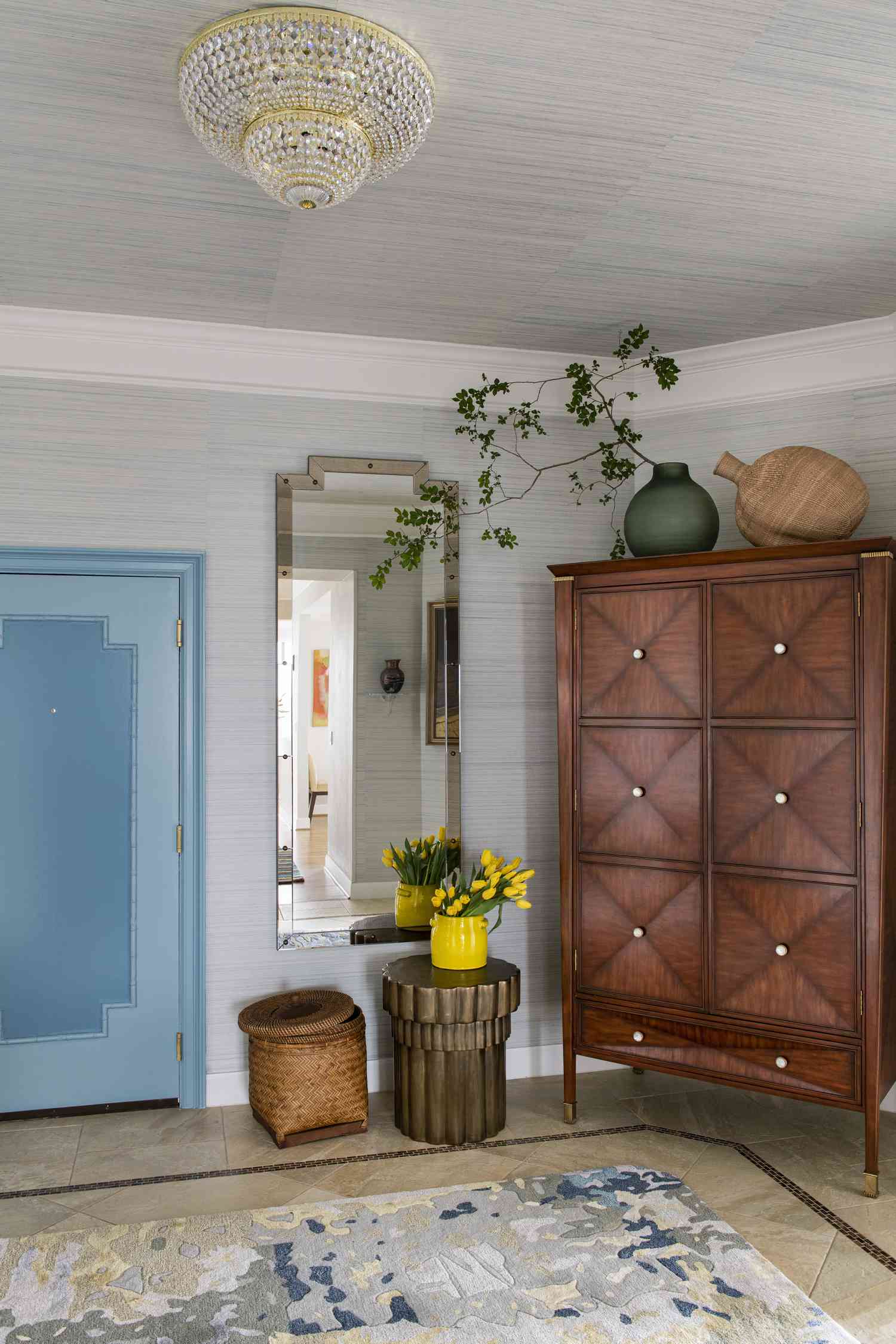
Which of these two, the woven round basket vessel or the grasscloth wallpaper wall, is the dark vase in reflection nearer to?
the grasscloth wallpaper wall

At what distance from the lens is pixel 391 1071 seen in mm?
3645

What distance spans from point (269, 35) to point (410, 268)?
119 cm

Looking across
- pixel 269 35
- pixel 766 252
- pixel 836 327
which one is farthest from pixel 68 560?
pixel 836 327

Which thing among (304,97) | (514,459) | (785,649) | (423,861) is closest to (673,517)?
(785,649)

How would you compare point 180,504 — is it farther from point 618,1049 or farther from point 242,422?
point 618,1049

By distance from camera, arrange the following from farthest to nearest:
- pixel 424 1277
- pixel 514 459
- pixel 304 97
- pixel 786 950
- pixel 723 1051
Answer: pixel 514 459
pixel 723 1051
pixel 786 950
pixel 424 1277
pixel 304 97

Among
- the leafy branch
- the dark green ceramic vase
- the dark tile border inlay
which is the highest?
the leafy branch

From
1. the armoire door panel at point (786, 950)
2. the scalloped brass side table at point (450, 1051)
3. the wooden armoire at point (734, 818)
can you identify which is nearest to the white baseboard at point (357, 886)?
the scalloped brass side table at point (450, 1051)

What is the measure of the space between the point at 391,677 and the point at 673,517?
1.14 m

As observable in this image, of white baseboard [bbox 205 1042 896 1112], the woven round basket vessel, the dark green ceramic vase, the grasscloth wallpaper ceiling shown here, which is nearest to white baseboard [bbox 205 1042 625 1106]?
white baseboard [bbox 205 1042 896 1112]

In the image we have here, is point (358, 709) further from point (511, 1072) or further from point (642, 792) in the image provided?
point (511, 1072)

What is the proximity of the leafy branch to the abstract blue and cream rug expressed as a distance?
2053 millimetres

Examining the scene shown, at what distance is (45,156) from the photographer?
2357mm

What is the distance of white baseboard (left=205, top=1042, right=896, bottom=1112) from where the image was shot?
137 inches
